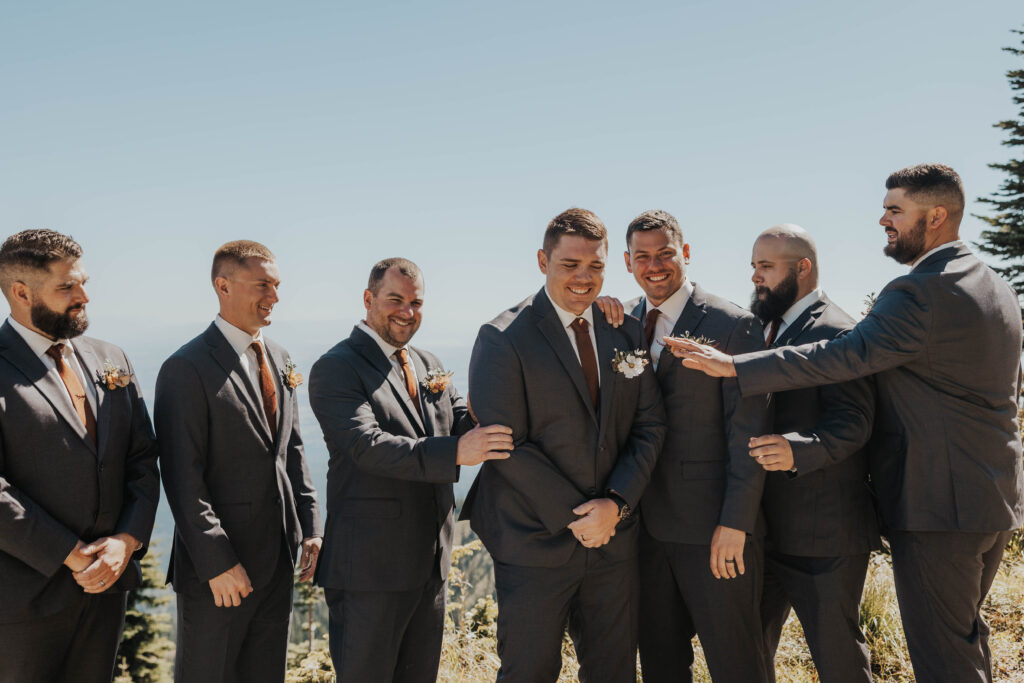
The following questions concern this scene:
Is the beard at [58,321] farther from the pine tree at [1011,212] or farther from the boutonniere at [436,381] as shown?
the pine tree at [1011,212]

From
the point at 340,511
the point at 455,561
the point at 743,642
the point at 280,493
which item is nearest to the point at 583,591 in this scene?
the point at 743,642

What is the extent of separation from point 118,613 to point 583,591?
2.56 m

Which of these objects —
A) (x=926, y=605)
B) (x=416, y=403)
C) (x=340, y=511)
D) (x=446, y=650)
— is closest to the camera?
(x=926, y=605)

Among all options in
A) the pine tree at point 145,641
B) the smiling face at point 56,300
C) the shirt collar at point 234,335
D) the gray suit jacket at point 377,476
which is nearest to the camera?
the smiling face at point 56,300

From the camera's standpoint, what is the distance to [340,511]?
4.42 m

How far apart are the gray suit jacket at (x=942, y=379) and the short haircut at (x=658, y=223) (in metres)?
0.89

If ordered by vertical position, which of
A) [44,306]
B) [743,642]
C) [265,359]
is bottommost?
[743,642]

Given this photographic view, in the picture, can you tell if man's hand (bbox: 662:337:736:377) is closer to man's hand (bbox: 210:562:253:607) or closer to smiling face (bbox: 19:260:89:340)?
man's hand (bbox: 210:562:253:607)

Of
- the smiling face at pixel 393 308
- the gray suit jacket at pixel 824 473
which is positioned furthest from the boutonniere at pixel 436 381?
the gray suit jacket at pixel 824 473

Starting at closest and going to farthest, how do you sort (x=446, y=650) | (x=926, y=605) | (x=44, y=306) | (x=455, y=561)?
(x=44, y=306)
(x=926, y=605)
(x=446, y=650)
(x=455, y=561)

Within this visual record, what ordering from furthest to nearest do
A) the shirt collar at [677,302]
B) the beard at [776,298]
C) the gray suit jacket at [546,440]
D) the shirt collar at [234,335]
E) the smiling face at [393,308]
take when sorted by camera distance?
the beard at [776,298], the smiling face at [393,308], the shirt collar at [677,302], the shirt collar at [234,335], the gray suit jacket at [546,440]

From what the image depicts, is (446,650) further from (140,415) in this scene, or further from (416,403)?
(140,415)

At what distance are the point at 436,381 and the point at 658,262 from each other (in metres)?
1.60

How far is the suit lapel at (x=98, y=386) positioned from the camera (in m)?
3.96
